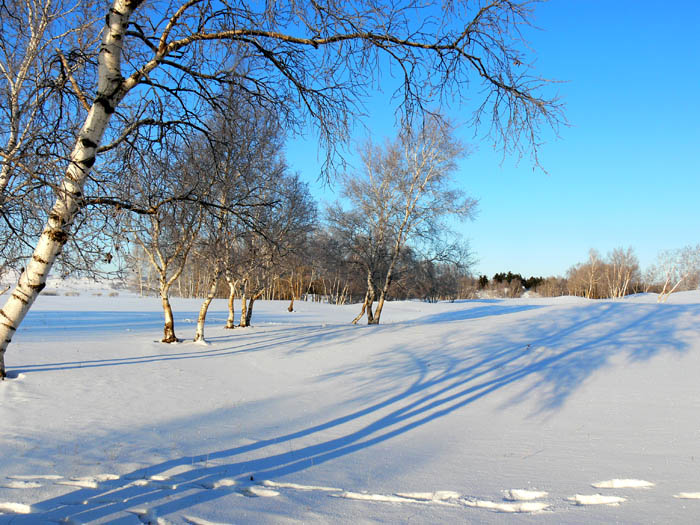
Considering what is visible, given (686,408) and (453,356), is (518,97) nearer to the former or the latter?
(686,408)

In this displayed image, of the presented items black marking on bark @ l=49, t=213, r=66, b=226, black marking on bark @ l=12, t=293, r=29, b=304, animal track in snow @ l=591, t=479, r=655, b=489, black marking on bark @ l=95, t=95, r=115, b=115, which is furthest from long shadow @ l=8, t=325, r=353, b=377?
animal track in snow @ l=591, t=479, r=655, b=489

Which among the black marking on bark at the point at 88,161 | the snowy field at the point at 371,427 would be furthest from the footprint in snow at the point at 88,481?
the black marking on bark at the point at 88,161

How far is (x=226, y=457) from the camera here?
5047 mm

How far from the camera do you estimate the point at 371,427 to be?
6.77 metres

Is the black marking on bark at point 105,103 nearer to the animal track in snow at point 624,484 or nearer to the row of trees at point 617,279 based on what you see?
the animal track in snow at point 624,484

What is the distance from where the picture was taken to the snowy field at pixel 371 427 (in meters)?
3.75

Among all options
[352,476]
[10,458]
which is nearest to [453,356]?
[352,476]

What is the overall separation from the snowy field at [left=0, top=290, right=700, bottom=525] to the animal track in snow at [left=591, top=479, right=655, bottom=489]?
31 mm

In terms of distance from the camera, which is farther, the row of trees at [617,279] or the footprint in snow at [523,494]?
the row of trees at [617,279]

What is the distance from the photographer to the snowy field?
375 cm

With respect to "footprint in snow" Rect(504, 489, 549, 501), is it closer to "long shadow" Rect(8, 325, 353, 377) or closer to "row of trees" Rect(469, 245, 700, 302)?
"long shadow" Rect(8, 325, 353, 377)

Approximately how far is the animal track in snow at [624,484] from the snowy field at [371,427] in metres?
0.03

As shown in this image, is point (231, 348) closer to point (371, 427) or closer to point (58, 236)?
point (371, 427)

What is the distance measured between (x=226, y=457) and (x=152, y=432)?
1524 mm
